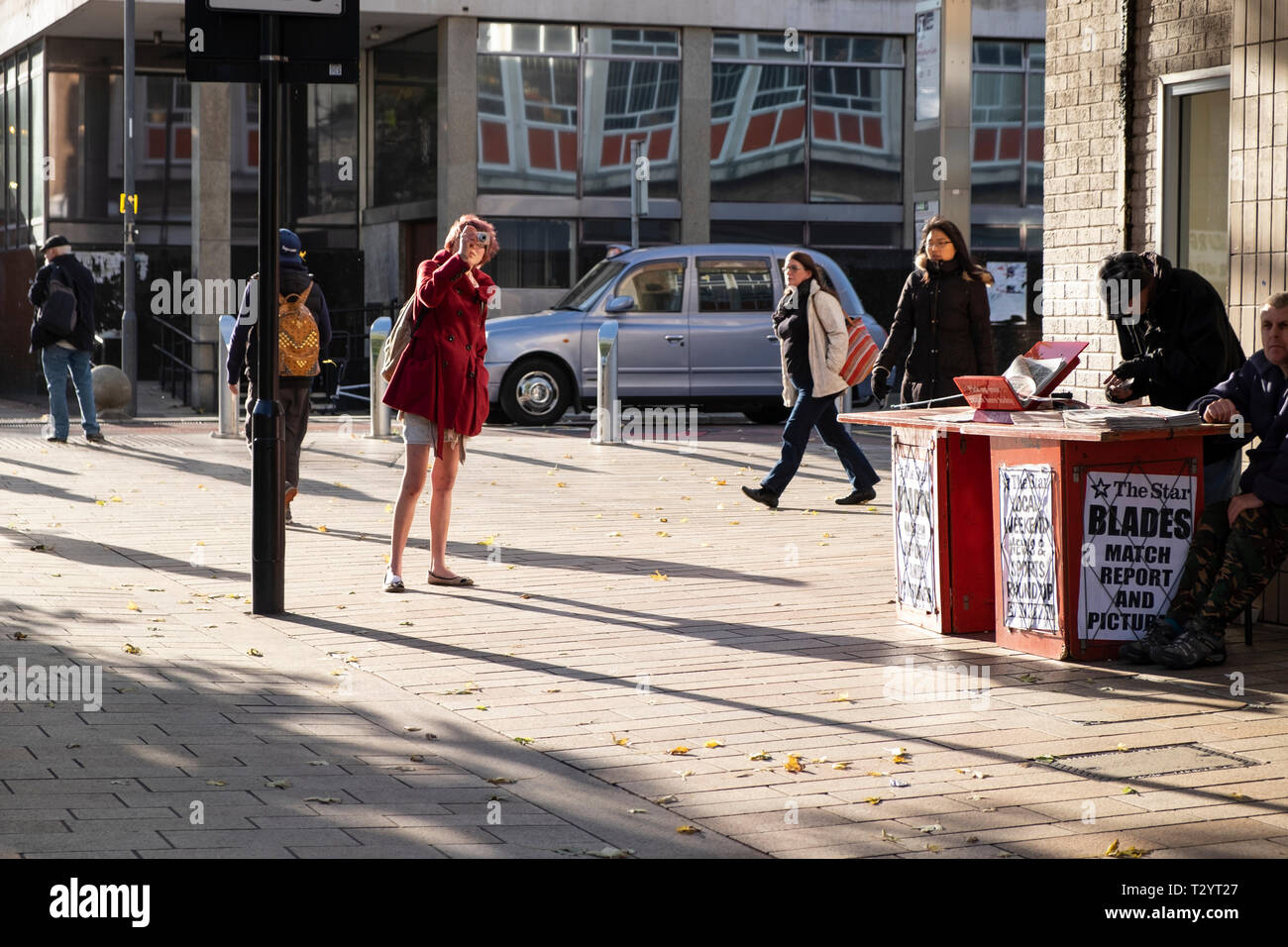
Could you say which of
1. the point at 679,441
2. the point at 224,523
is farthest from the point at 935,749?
the point at 679,441

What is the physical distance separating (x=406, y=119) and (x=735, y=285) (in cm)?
1176

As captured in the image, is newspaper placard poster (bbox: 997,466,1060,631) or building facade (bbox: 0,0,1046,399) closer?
newspaper placard poster (bbox: 997,466,1060,631)

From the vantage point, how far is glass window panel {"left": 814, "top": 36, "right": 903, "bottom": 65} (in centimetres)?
2959

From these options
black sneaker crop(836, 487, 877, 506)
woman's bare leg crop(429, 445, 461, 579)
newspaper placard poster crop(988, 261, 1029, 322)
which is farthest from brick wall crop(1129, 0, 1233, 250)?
newspaper placard poster crop(988, 261, 1029, 322)

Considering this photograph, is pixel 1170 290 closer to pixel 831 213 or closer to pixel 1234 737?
pixel 1234 737

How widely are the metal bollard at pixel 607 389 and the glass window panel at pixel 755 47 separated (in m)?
12.8

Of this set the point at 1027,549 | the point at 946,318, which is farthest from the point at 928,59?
the point at 1027,549

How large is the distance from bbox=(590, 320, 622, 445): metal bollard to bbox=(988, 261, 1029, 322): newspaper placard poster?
1210cm

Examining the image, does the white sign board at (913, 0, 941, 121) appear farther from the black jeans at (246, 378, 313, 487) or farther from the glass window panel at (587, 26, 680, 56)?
the glass window panel at (587, 26, 680, 56)

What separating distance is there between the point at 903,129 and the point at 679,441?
46.4 feet

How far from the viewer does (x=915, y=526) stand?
8.09m

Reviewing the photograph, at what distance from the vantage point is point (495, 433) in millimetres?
18297

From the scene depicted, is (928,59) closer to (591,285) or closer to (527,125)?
(591,285)

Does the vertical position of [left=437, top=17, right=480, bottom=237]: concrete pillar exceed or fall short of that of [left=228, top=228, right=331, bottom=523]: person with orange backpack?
it exceeds it
